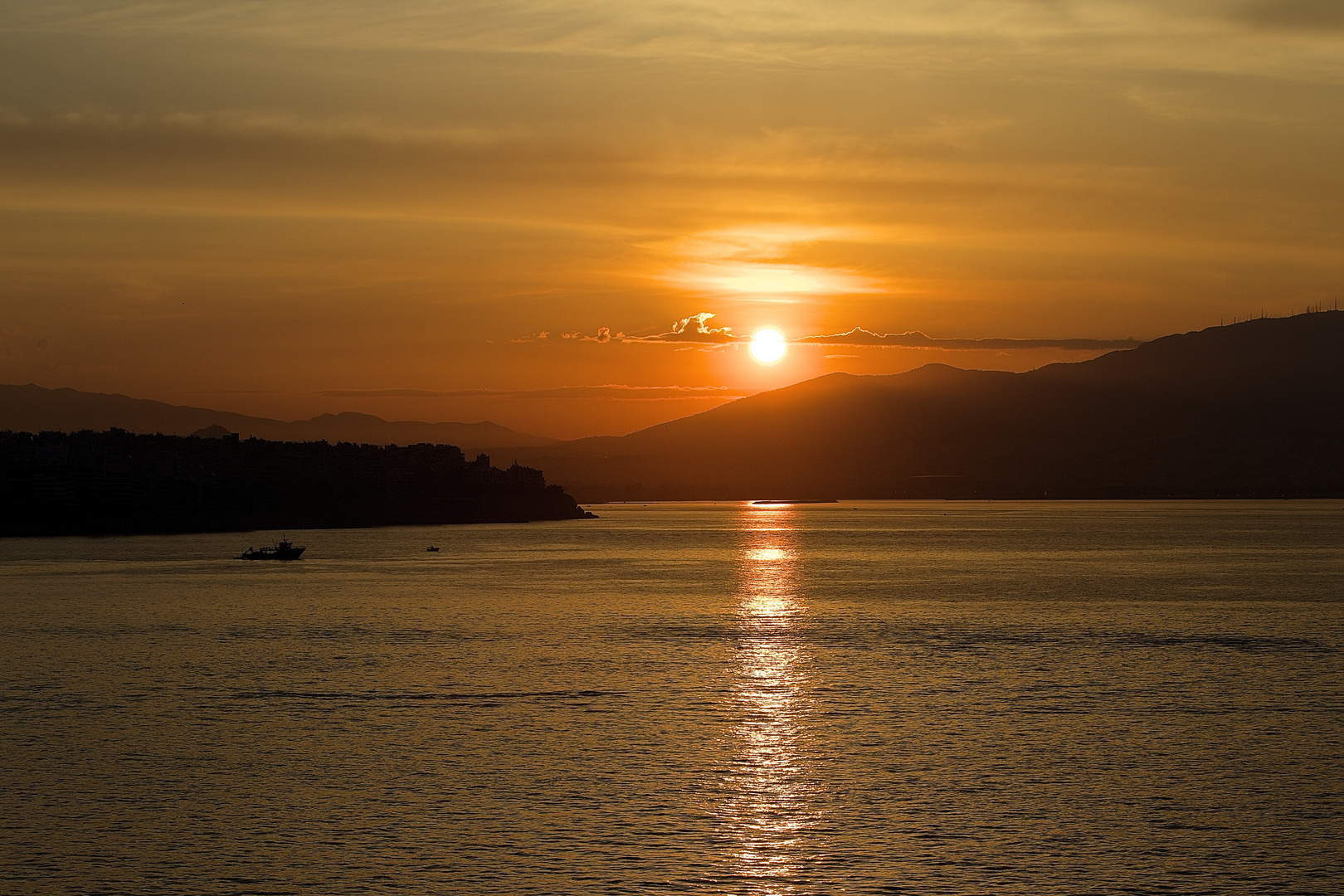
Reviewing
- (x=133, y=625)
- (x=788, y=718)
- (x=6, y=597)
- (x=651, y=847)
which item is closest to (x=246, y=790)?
(x=651, y=847)

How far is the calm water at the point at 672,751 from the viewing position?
27047mm

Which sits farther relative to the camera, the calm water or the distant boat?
the distant boat

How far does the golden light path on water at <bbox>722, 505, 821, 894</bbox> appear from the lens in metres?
27.2

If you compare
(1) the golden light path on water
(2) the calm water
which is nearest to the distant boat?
(2) the calm water

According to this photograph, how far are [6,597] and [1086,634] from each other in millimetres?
76788

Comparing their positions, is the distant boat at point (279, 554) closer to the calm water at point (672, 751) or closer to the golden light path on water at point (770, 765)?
the calm water at point (672, 751)

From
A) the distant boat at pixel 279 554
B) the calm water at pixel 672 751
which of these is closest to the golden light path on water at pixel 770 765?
the calm water at pixel 672 751

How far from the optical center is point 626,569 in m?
137

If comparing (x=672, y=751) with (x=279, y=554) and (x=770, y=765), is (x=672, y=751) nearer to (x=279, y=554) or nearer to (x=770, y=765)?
(x=770, y=765)

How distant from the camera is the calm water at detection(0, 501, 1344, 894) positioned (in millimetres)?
27047

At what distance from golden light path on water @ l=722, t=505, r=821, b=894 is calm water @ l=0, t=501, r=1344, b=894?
130 mm

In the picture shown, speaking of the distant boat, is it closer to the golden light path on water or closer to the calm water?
the calm water

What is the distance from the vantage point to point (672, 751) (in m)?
38.3

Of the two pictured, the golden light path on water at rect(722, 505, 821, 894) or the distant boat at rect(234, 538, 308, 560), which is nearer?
the golden light path on water at rect(722, 505, 821, 894)
